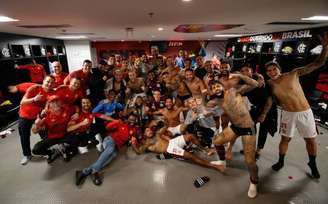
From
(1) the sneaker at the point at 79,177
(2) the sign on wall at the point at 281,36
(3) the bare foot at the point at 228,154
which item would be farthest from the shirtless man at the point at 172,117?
(2) the sign on wall at the point at 281,36

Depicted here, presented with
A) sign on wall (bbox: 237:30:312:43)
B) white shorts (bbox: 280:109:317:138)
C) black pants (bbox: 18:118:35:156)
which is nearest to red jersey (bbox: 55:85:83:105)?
black pants (bbox: 18:118:35:156)

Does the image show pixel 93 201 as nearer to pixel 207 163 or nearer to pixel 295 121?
pixel 207 163

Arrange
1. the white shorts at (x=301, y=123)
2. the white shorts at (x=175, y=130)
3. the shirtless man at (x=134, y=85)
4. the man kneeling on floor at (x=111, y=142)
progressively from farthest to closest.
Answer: the shirtless man at (x=134, y=85) < the white shorts at (x=175, y=130) < the man kneeling on floor at (x=111, y=142) < the white shorts at (x=301, y=123)

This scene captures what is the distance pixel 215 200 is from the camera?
225cm

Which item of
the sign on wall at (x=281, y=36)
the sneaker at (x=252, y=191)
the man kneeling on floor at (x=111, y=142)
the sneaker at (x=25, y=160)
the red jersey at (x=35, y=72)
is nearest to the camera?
the sneaker at (x=252, y=191)

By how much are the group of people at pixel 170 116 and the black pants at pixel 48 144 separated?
15 mm

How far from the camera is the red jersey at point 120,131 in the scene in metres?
3.22

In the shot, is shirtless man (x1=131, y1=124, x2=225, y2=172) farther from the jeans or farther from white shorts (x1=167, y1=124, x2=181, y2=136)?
the jeans

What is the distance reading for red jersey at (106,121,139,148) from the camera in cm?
322

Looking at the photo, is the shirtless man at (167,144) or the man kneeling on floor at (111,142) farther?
the shirtless man at (167,144)

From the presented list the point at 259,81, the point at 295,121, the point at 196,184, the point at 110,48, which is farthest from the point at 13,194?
the point at 110,48

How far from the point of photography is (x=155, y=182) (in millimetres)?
2584

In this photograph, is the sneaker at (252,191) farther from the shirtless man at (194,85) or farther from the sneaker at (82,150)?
the sneaker at (82,150)

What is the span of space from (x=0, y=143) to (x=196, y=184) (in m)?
4.07
